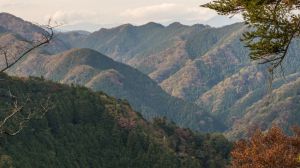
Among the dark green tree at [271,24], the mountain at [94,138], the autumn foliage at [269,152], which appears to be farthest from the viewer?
the mountain at [94,138]

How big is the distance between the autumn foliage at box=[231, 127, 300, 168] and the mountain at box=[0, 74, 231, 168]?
187 feet

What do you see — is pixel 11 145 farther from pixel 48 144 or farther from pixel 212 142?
pixel 212 142

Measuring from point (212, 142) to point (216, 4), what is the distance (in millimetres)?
138094

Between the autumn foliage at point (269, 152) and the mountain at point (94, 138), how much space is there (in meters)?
57.1

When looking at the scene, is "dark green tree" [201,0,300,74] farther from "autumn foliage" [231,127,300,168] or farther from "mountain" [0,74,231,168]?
"mountain" [0,74,231,168]

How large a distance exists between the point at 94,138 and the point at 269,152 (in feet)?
269

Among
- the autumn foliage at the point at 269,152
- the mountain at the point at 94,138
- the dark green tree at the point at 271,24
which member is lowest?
the mountain at the point at 94,138

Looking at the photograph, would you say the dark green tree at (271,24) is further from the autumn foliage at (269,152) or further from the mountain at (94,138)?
the mountain at (94,138)

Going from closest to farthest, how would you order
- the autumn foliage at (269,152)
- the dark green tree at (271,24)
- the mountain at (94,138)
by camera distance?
the dark green tree at (271,24)
the autumn foliage at (269,152)
the mountain at (94,138)

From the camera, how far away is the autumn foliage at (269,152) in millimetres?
56650

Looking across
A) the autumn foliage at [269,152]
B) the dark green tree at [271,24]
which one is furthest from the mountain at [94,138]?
the dark green tree at [271,24]

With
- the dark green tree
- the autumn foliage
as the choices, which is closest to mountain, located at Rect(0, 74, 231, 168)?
the autumn foliage

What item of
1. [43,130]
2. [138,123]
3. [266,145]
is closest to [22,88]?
[43,130]

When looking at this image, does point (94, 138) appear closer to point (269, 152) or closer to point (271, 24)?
point (269, 152)
